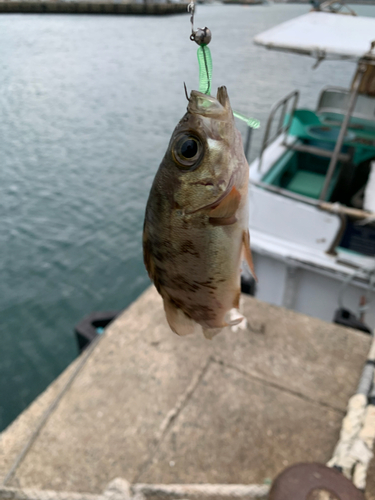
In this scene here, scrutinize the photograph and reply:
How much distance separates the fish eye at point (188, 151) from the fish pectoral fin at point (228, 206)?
0.47 feet

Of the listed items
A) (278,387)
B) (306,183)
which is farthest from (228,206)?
(306,183)

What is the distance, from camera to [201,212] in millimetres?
1199

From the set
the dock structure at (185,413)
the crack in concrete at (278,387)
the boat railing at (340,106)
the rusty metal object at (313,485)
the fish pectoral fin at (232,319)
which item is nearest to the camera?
the fish pectoral fin at (232,319)

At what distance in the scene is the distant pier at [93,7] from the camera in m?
13.9

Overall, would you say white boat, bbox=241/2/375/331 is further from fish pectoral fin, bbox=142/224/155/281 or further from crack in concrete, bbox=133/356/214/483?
fish pectoral fin, bbox=142/224/155/281

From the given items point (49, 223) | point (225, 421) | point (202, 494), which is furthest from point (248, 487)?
point (49, 223)

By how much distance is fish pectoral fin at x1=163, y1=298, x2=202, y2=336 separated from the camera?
1385 mm

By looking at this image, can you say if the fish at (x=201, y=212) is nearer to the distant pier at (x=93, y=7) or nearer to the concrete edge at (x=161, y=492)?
the concrete edge at (x=161, y=492)

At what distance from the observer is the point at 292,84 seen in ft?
59.5

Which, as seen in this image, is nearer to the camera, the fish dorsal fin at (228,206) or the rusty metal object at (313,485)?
the fish dorsal fin at (228,206)

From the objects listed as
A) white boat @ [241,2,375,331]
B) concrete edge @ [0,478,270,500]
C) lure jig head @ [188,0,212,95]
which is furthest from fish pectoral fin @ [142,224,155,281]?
white boat @ [241,2,375,331]

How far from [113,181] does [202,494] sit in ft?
32.2

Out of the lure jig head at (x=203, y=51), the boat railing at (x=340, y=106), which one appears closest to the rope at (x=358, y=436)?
the lure jig head at (x=203, y=51)

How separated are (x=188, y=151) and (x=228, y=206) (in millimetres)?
215
